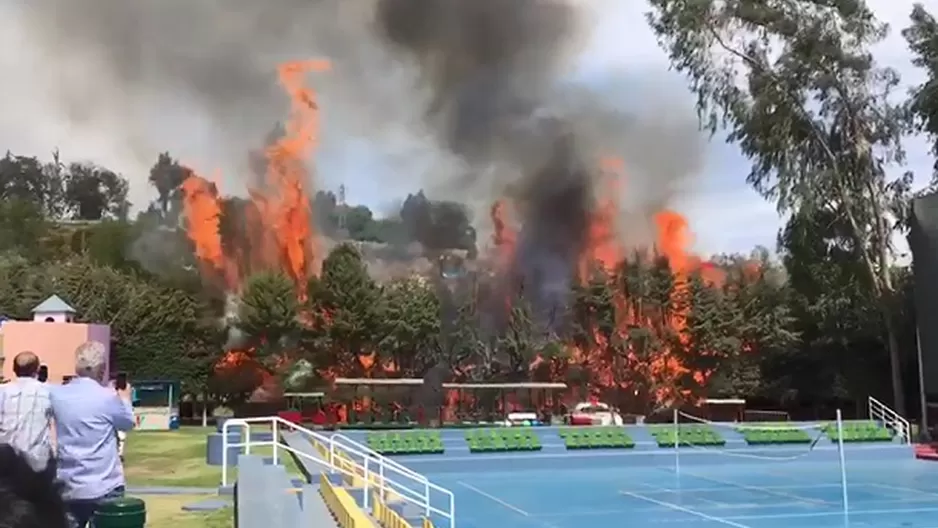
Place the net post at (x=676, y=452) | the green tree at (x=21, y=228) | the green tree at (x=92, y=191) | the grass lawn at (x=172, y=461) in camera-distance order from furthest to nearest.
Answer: the green tree at (x=92, y=191)
the green tree at (x=21, y=228)
the net post at (x=676, y=452)
the grass lawn at (x=172, y=461)

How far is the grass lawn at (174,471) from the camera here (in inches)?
474

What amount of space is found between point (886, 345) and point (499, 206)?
31041 mm

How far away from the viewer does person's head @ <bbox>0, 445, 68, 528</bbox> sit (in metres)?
3.18

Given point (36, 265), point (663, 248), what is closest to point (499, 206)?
point (663, 248)

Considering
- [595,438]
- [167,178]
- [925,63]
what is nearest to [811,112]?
[925,63]

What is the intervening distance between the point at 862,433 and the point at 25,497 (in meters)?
26.5

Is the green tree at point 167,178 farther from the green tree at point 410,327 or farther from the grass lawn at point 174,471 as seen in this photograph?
the grass lawn at point 174,471

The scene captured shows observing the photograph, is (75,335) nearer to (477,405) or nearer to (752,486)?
(752,486)

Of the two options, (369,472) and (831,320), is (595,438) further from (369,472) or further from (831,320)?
(831,320)

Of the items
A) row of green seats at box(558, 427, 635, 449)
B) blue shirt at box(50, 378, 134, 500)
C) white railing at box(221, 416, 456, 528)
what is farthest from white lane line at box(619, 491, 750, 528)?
blue shirt at box(50, 378, 134, 500)

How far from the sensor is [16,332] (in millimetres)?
22312

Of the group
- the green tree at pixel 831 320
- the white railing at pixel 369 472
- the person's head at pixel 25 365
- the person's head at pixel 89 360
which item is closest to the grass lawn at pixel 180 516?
the white railing at pixel 369 472

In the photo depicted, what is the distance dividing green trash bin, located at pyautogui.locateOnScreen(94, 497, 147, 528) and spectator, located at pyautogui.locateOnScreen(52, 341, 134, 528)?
1009 mm

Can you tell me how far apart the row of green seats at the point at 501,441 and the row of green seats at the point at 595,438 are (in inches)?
35.4
